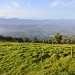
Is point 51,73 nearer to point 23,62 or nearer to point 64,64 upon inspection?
point 64,64

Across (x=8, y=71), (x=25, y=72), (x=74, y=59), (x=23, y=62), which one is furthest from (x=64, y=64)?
(x=8, y=71)

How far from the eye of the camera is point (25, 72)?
10.1 metres

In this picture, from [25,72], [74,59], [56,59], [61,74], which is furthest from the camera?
[56,59]

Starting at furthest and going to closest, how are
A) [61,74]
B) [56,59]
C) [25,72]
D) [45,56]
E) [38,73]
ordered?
[45,56]
[56,59]
[25,72]
[38,73]
[61,74]

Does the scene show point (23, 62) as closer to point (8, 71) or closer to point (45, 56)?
point (8, 71)

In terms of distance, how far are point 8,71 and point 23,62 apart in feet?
7.74

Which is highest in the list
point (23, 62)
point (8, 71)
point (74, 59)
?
point (74, 59)

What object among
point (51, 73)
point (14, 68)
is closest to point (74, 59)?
point (51, 73)

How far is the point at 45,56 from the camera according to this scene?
1273 cm

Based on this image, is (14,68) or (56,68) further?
(14,68)

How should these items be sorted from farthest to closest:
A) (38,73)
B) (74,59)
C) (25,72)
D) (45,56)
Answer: (45,56)
(74,59)
(25,72)
(38,73)

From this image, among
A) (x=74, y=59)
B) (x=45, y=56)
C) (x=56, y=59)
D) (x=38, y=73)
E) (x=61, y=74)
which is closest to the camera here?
(x=61, y=74)

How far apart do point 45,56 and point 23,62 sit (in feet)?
11.4

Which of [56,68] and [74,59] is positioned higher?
[74,59]
